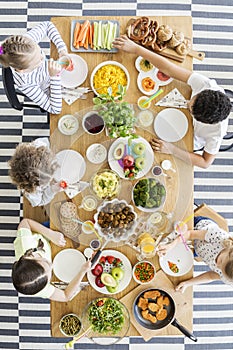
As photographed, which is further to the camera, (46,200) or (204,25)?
(204,25)

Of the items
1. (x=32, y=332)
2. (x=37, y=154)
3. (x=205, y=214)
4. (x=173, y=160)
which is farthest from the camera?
(x=32, y=332)

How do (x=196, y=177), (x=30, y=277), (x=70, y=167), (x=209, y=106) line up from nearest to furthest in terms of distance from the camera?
(x=30, y=277), (x=209, y=106), (x=70, y=167), (x=196, y=177)

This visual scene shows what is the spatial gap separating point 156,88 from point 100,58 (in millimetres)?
388

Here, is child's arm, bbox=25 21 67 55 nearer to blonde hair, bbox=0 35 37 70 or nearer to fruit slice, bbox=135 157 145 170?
blonde hair, bbox=0 35 37 70

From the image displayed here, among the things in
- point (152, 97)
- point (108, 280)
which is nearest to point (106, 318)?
point (108, 280)

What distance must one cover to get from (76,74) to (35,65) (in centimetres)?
25

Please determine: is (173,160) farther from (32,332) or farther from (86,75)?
(32,332)

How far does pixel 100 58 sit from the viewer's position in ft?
8.50

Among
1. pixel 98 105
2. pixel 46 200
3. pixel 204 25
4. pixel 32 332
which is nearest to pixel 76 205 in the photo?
pixel 46 200

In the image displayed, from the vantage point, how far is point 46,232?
2545 millimetres

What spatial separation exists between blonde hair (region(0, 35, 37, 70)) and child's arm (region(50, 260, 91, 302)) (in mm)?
1212

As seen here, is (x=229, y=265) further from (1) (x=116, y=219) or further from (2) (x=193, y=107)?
(2) (x=193, y=107)

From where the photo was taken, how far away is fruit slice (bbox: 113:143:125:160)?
2.47 m

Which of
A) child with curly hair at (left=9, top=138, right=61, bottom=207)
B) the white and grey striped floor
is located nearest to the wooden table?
child with curly hair at (left=9, top=138, right=61, bottom=207)
